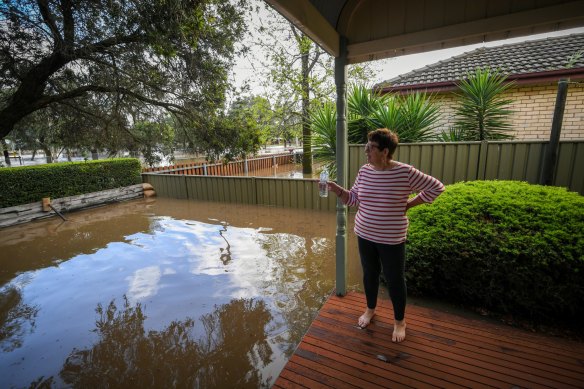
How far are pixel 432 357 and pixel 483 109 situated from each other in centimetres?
547

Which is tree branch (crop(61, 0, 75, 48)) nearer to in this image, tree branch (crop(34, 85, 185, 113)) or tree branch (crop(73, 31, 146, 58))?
tree branch (crop(73, 31, 146, 58))

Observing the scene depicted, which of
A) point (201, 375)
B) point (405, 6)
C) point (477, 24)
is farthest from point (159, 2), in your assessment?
point (201, 375)

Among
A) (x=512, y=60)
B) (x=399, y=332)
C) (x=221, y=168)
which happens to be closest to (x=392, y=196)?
(x=399, y=332)

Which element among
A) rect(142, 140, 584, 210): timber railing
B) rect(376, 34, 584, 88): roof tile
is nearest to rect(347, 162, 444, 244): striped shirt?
rect(142, 140, 584, 210): timber railing

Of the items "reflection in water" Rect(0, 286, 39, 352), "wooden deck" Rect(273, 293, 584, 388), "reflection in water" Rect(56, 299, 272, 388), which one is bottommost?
"reflection in water" Rect(0, 286, 39, 352)

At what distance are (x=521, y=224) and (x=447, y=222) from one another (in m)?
0.63

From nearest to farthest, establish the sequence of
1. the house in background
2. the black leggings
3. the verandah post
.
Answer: the black leggings < the verandah post < the house in background

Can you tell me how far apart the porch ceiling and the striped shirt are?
Answer: 133 cm

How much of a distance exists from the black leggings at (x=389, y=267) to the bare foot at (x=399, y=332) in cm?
6

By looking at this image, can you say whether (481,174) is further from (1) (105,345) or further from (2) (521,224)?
(1) (105,345)

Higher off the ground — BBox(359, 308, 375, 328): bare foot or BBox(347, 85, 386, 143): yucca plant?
BBox(347, 85, 386, 143): yucca plant

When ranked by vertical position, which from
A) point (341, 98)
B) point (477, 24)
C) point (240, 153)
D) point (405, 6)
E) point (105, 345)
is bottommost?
point (105, 345)

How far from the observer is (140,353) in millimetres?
2752

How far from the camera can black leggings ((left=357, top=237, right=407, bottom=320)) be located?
2.14 m
